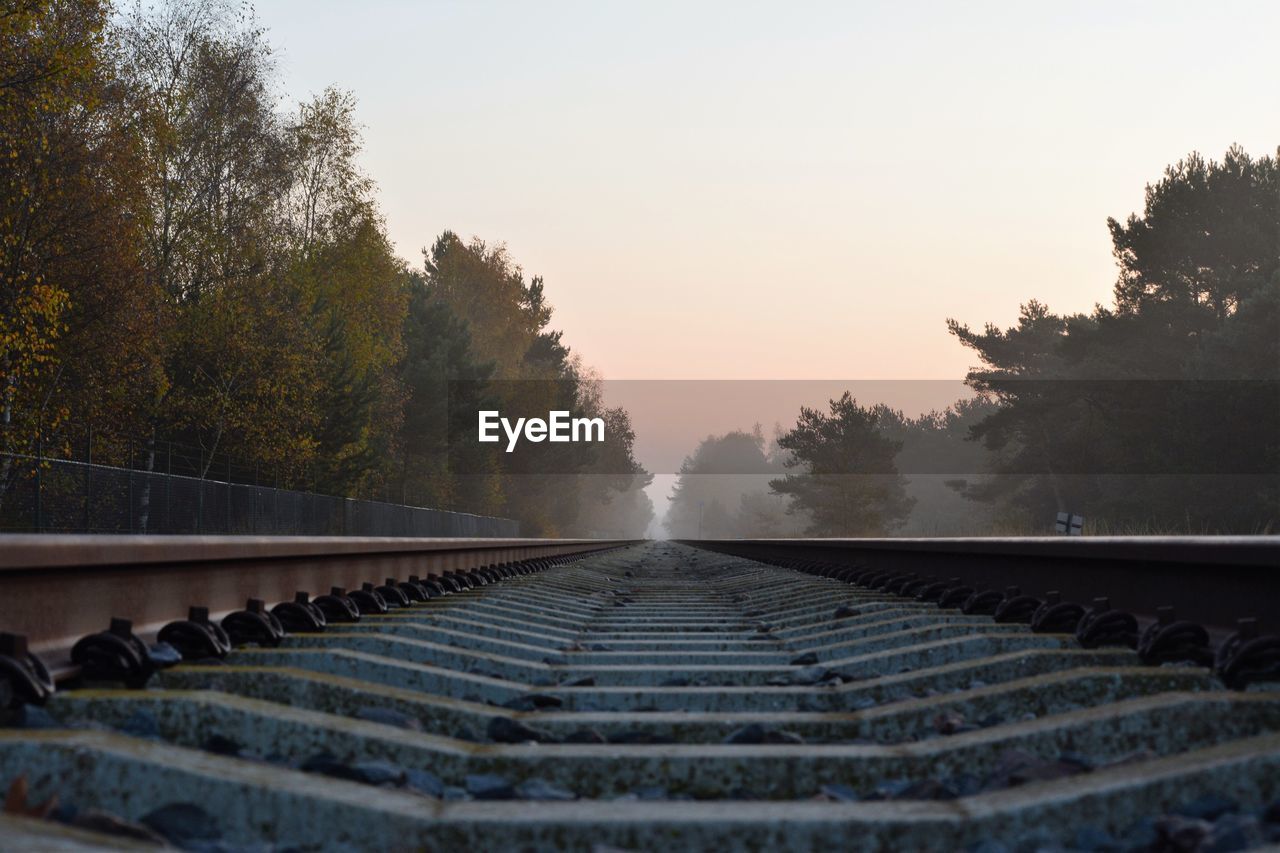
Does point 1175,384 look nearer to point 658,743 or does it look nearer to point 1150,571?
point 1150,571

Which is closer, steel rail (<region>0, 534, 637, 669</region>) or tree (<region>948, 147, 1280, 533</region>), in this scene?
steel rail (<region>0, 534, 637, 669</region>)

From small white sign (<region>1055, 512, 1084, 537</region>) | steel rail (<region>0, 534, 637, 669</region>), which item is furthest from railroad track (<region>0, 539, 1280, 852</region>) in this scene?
small white sign (<region>1055, 512, 1084, 537</region>)

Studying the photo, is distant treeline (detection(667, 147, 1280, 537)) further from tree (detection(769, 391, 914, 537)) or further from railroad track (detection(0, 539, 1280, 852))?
railroad track (detection(0, 539, 1280, 852))

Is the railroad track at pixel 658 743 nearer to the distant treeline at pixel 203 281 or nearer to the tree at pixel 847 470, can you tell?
the distant treeline at pixel 203 281

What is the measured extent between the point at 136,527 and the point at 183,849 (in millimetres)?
20850

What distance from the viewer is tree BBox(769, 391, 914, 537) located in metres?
85.1

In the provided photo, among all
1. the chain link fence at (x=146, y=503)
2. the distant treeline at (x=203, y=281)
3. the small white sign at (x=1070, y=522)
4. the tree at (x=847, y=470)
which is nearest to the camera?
the chain link fence at (x=146, y=503)

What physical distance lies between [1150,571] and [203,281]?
123ft

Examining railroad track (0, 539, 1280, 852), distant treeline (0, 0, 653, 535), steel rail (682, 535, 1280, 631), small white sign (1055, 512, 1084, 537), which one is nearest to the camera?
railroad track (0, 539, 1280, 852)

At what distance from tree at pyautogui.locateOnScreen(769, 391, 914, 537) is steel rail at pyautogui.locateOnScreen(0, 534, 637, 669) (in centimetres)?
7926

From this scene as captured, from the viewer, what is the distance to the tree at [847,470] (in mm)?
85125

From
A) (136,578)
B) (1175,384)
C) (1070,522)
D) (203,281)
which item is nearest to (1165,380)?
(1175,384)

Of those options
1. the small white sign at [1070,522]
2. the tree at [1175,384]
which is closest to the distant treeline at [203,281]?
the small white sign at [1070,522]

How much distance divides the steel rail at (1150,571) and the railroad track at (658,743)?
4 centimetres
